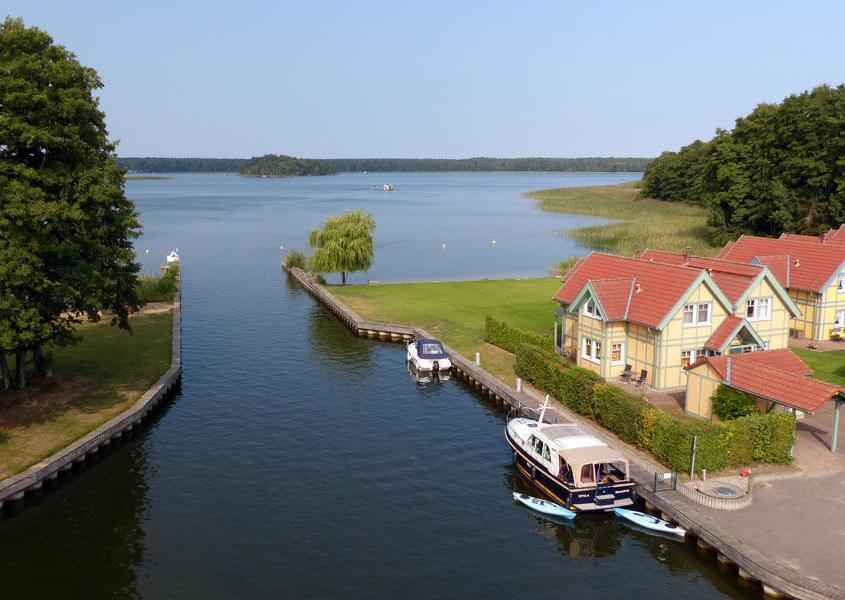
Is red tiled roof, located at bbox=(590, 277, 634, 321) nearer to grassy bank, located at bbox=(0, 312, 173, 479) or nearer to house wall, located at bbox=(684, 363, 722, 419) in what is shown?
house wall, located at bbox=(684, 363, 722, 419)

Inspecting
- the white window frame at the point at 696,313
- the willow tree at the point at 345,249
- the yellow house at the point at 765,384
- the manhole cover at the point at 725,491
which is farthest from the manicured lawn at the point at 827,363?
the willow tree at the point at 345,249

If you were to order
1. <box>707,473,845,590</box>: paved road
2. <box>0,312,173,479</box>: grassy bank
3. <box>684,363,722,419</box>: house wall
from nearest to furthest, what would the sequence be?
<box>707,473,845,590</box>: paved road → <box>0,312,173,479</box>: grassy bank → <box>684,363,722,419</box>: house wall

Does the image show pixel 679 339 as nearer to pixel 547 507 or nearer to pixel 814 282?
pixel 547 507

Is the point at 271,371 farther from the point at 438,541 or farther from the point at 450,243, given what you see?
the point at 450,243

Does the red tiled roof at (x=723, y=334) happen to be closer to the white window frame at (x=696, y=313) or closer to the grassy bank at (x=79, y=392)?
the white window frame at (x=696, y=313)

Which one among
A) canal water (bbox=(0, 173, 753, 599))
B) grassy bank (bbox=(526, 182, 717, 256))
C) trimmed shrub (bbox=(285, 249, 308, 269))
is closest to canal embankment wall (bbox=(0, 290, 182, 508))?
canal water (bbox=(0, 173, 753, 599))

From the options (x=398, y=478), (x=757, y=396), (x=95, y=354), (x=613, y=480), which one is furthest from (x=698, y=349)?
(x=95, y=354)
